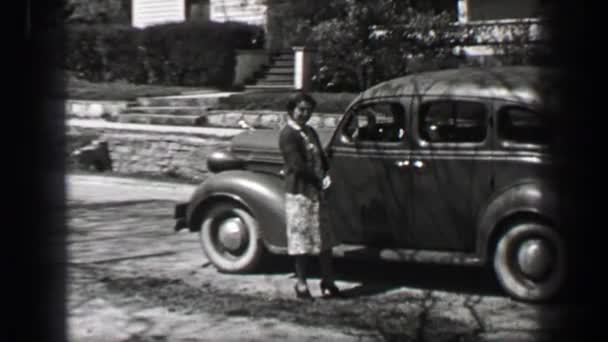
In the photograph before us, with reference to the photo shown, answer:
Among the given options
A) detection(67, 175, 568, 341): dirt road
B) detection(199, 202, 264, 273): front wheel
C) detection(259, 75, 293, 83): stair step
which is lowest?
detection(67, 175, 568, 341): dirt road

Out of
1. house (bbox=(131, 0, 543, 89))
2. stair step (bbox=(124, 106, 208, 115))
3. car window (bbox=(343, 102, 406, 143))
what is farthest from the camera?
stair step (bbox=(124, 106, 208, 115))

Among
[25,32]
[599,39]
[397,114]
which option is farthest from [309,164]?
[599,39]

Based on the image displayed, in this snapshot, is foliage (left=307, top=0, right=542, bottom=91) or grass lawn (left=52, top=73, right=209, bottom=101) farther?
grass lawn (left=52, top=73, right=209, bottom=101)

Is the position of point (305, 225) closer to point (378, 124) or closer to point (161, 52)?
point (378, 124)

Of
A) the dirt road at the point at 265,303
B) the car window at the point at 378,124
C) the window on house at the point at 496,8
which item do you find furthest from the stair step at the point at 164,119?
the car window at the point at 378,124

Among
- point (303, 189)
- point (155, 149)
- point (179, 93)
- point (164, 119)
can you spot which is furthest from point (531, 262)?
point (179, 93)

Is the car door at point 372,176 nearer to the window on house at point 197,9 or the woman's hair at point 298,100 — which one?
the woman's hair at point 298,100

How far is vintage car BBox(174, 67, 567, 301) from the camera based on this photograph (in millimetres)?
7535

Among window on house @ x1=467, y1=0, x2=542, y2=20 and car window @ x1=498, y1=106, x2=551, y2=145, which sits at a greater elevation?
window on house @ x1=467, y1=0, x2=542, y2=20

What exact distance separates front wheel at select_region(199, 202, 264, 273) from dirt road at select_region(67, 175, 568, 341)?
0.45 ft

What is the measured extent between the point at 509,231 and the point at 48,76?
18742 millimetres

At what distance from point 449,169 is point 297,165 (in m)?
1.23

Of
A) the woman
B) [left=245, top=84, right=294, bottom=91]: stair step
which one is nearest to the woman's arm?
the woman

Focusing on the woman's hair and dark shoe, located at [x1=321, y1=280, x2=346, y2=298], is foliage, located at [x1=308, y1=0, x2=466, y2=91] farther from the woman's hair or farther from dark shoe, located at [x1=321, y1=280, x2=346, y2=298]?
dark shoe, located at [x1=321, y1=280, x2=346, y2=298]
